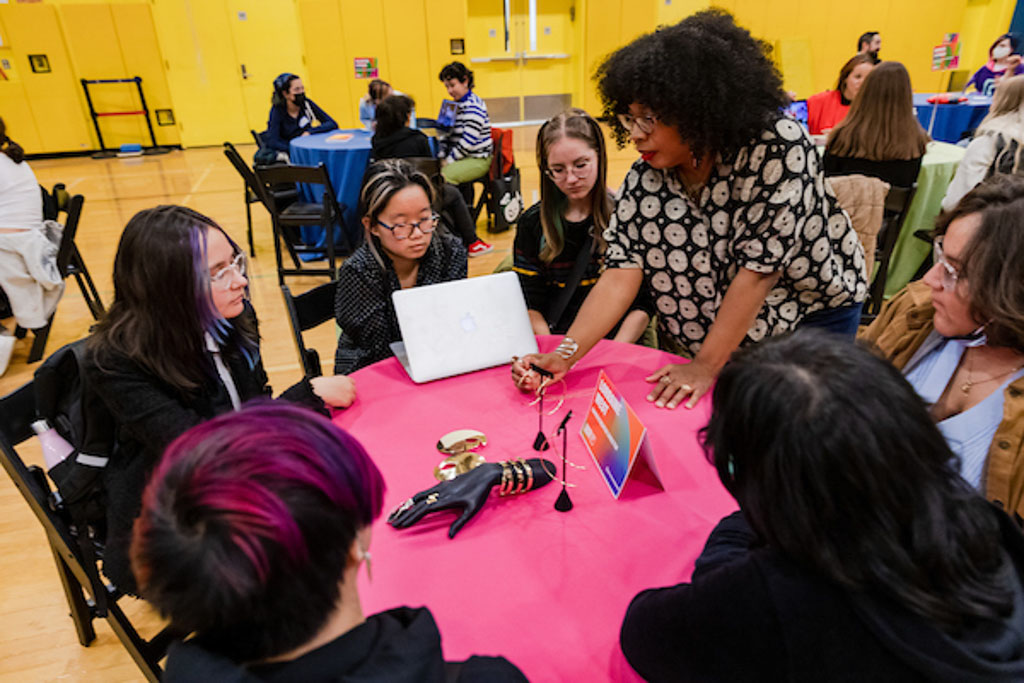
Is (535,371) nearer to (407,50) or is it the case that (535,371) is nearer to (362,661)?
(362,661)

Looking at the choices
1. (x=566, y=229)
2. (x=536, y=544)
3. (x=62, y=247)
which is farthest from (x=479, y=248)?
(x=536, y=544)

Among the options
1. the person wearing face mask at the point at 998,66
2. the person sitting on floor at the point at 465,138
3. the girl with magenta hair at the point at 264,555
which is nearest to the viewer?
the girl with magenta hair at the point at 264,555

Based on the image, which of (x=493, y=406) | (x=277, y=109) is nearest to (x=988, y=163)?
(x=493, y=406)

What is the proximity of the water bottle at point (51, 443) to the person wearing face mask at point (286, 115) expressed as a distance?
17.1 feet

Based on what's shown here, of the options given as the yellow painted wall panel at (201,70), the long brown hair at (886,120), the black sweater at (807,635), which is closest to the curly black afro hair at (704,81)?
the black sweater at (807,635)

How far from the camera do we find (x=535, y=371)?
152cm

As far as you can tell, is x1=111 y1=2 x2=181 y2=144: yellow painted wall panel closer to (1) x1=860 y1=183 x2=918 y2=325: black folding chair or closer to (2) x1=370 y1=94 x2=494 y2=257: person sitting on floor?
(2) x1=370 y1=94 x2=494 y2=257: person sitting on floor

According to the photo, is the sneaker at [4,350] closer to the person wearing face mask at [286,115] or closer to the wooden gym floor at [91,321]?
the wooden gym floor at [91,321]

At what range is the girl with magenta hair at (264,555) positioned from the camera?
56 centimetres

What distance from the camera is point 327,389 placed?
147 centimetres

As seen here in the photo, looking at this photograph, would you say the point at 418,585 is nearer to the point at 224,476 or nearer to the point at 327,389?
the point at 224,476

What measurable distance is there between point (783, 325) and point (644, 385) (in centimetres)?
43

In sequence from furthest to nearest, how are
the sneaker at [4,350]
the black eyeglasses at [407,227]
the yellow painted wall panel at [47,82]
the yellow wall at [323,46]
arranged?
the yellow wall at [323,46]
the yellow painted wall panel at [47,82]
the sneaker at [4,350]
the black eyeglasses at [407,227]

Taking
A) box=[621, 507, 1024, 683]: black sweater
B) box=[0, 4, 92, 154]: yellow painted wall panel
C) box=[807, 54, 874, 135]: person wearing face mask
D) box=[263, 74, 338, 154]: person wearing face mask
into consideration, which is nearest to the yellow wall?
box=[0, 4, 92, 154]: yellow painted wall panel
